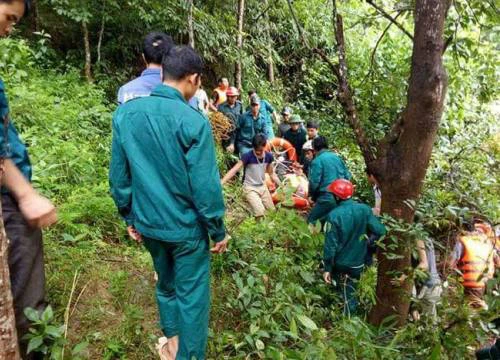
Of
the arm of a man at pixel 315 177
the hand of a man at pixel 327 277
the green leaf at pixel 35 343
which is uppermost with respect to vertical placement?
the green leaf at pixel 35 343

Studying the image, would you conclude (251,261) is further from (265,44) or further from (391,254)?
(265,44)

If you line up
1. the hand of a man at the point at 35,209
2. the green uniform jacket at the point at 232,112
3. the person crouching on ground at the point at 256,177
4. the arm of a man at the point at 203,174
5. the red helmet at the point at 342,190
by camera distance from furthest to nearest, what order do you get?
the green uniform jacket at the point at 232,112 → the person crouching on ground at the point at 256,177 → the red helmet at the point at 342,190 → the arm of a man at the point at 203,174 → the hand of a man at the point at 35,209

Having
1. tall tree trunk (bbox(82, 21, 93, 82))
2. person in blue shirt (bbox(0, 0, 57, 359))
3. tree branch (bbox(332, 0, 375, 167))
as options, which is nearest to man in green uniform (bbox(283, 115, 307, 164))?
tall tree trunk (bbox(82, 21, 93, 82))

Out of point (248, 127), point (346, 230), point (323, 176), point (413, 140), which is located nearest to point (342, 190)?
point (346, 230)

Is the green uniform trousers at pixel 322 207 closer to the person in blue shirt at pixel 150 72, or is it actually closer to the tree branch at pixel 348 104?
the tree branch at pixel 348 104

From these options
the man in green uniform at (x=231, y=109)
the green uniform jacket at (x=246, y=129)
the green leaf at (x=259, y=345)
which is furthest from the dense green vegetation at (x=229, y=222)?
the green uniform jacket at (x=246, y=129)

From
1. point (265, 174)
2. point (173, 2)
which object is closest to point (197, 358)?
point (265, 174)

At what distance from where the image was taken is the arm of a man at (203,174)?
8.00 ft

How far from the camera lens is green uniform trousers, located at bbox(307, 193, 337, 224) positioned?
610cm

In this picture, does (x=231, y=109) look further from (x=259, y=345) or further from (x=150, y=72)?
(x=259, y=345)

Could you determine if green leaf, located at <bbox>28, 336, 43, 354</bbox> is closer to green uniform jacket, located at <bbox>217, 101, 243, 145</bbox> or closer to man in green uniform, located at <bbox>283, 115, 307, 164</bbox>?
green uniform jacket, located at <bbox>217, 101, 243, 145</bbox>

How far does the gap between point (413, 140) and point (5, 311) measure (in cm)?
252

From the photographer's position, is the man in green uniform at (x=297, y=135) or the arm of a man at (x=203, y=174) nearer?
the arm of a man at (x=203, y=174)

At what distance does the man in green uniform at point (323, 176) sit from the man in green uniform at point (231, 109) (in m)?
2.64
